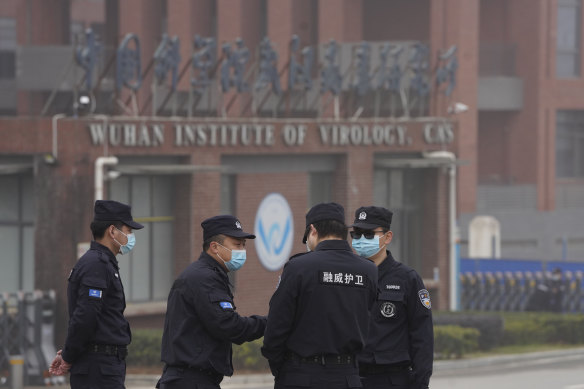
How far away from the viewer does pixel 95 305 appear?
966 cm

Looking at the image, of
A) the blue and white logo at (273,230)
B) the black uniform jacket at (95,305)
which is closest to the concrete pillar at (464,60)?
the blue and white logo at (273,230)

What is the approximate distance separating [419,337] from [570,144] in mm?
51234

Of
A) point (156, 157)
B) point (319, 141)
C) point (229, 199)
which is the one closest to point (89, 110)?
point (156, 157)

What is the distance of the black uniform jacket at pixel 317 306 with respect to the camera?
8789 mm

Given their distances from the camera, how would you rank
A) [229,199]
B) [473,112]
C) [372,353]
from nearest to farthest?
1. [372,353]
2. [229,199]
3. [473,112]

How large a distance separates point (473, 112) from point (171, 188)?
2780 centimetres

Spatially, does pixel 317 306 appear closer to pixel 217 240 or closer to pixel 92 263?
pixel 217 240

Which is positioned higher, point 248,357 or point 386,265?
point 386,265

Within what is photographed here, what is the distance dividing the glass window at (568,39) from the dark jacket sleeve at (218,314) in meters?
50.4

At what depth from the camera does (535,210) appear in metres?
56.1

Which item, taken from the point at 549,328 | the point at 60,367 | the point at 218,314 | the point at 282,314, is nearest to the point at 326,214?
the point at 282,314

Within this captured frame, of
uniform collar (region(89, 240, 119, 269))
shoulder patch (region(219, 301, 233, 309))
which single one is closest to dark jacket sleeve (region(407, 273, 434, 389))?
shoulder patch (region(219, 301, 233, 309))

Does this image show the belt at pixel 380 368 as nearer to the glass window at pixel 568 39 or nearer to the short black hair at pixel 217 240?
the short black hair at pixel 217 240

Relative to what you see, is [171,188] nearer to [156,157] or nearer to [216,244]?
[156,157]
